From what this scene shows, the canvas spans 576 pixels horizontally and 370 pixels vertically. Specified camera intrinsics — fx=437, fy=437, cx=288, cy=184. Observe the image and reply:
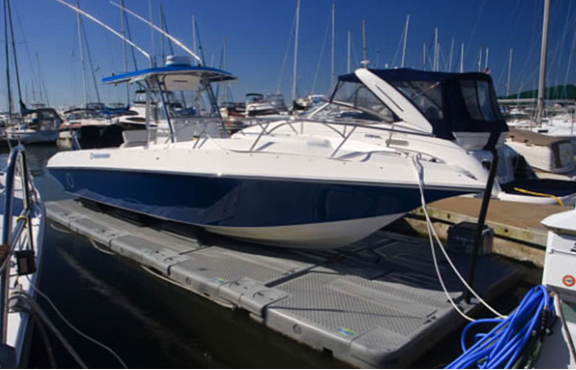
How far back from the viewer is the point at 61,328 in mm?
4258

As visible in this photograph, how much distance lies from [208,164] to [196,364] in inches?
88.2

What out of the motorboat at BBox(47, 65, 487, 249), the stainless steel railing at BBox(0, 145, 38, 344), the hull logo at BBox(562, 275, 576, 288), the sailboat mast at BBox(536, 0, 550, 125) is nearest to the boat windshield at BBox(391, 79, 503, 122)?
the motorboat at BBox(47, 65, 487, 249)

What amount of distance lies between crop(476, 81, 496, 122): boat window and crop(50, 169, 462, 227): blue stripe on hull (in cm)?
315

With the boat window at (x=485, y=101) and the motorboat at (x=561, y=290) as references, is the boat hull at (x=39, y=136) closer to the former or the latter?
the boat window at (x=485, y=101)

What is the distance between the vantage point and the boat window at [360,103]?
19.5 ft

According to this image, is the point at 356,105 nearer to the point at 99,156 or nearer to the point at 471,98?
the point at 471,98

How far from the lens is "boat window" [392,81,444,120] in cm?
598

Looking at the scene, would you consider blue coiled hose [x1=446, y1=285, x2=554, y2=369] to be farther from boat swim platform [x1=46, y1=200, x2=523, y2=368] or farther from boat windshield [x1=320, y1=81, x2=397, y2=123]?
boat windshield [x1=320, y1=81, x2=397, y2=123]

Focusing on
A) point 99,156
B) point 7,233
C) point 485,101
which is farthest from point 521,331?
point 99,156

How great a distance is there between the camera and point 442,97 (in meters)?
6.00

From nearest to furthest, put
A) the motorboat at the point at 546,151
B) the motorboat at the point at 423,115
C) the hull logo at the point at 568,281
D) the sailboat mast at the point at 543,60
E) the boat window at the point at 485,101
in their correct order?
Answer: the hull logo at the point at 568,281, the motorboat at the point at 423,115, the boat window at the point at 485,101, the motorboat at the point at 546,151, the sailboat mast at the point at 543,60

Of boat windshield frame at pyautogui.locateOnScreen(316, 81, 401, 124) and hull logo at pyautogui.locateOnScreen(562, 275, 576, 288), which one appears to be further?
boat windshield frame at pyautogui.locateOnScreen(316, 81, 401, 124)

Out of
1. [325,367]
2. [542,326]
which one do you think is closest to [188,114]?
[325,367]

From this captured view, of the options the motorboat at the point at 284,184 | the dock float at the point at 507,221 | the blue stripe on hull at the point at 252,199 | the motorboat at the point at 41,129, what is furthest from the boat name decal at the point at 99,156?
the motorboat at the point at 41,129
